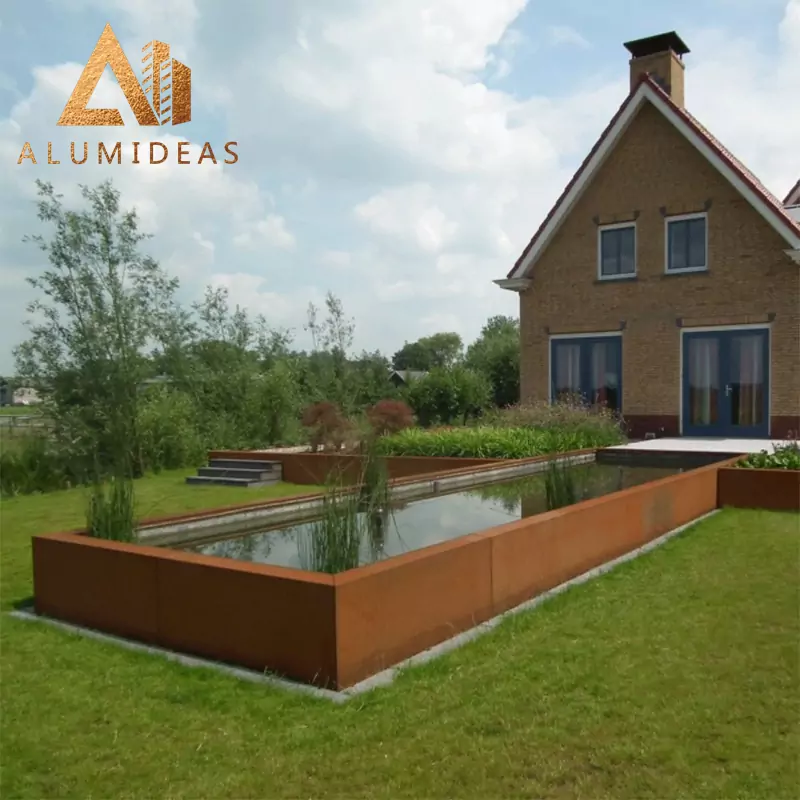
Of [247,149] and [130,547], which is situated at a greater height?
[247,149]

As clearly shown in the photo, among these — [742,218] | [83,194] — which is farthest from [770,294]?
[83,194]

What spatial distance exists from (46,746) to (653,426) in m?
16.3

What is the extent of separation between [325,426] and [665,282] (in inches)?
338

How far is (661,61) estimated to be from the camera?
18641mm

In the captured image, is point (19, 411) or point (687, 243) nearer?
point (19, 411)

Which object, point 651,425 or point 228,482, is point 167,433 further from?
point 651,425

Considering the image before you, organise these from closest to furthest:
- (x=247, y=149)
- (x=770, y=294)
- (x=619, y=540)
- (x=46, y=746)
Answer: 1. (x=46, y=746)
2. (x=619, y=540)
3. (x=247, y=149)
4. (x=770, y=294)

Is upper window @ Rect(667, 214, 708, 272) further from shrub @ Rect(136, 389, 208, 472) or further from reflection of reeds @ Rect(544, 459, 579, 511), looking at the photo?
reflection of reeds @ Rect(544, 459, 579, 511)

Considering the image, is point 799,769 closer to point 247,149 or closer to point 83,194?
point 247,149

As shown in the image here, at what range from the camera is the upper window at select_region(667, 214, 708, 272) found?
17.3 metres

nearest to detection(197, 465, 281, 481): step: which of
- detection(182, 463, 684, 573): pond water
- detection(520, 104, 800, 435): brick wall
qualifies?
detection(182, 463, 684, 573): pond water

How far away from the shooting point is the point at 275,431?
18.2 m

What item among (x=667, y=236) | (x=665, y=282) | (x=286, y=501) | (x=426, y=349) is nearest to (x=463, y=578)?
(x=286, y=501)

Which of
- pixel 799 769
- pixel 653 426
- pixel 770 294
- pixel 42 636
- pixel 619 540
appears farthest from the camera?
→ pixel 653 426
